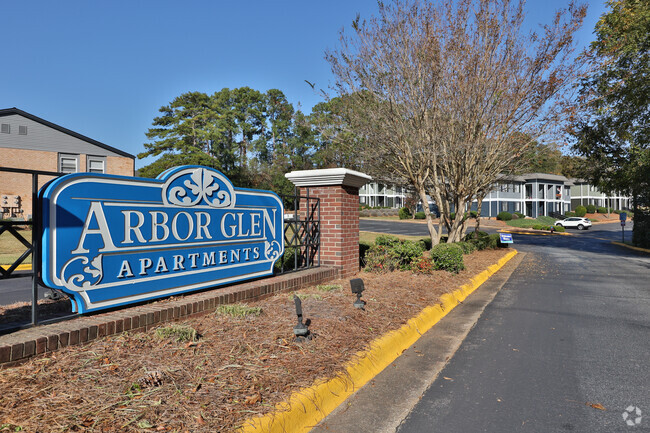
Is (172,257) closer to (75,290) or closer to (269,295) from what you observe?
(75,290)

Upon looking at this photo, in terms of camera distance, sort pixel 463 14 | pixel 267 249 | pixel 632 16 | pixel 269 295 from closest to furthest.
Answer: pixel 269 295 → pixel 267 249 → pixel 463 14 → pixel 632 16

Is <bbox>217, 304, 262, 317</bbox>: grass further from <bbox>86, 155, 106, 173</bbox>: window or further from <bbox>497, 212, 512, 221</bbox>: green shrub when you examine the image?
<bbox>497, 212, 512, 221</bbox>: green shrub

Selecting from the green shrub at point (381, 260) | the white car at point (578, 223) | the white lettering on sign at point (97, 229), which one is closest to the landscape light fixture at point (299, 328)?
the white lettering on sign at point (97, 229)

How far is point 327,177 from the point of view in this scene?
26.1ft

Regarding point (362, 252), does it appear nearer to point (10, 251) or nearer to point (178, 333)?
point (178, 333)

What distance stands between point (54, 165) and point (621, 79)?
30.6 meters

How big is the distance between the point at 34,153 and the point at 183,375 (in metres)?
28.3

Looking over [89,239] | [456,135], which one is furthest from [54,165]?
[89,239]

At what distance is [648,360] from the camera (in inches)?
189

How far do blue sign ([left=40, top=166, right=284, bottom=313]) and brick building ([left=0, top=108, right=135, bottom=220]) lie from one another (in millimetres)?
22417

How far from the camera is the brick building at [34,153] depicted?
77.9ft

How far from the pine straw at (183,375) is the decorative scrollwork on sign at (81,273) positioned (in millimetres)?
633

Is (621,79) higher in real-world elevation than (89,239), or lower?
higher

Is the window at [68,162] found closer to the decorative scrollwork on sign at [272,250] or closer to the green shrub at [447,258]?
the decorative scrollwork on sign at [272,250]
